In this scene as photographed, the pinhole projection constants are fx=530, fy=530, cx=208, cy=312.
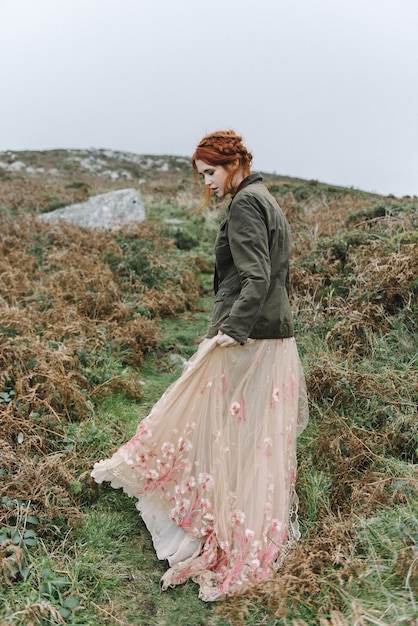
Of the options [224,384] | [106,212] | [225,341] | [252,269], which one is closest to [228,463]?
[224,384]

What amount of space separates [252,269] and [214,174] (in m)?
0.60

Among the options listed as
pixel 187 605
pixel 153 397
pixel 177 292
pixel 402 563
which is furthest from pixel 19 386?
pixel 177 292

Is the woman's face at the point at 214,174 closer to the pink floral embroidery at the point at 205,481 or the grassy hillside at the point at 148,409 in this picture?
the pink floral embroidery at the point at 205,481

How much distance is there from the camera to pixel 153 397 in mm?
4863

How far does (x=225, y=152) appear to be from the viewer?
268 cm

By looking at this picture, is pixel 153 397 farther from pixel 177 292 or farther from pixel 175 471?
pixel 177 292

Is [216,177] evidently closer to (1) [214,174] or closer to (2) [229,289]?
(1) [214,174]

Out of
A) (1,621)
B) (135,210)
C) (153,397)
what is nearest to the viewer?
(1,621)

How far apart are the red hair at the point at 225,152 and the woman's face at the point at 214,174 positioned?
0.06 ft

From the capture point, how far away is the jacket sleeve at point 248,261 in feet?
8.25

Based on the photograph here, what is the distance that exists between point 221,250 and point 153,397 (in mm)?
2416

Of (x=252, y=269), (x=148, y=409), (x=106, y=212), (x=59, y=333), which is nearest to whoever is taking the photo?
(x=252, y=269)

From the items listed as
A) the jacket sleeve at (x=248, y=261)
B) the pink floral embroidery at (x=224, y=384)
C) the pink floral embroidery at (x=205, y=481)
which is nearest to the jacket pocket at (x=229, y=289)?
the jacket sleeve at (x=248, y=261)

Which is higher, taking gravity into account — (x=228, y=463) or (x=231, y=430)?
(x=231, y=430)
